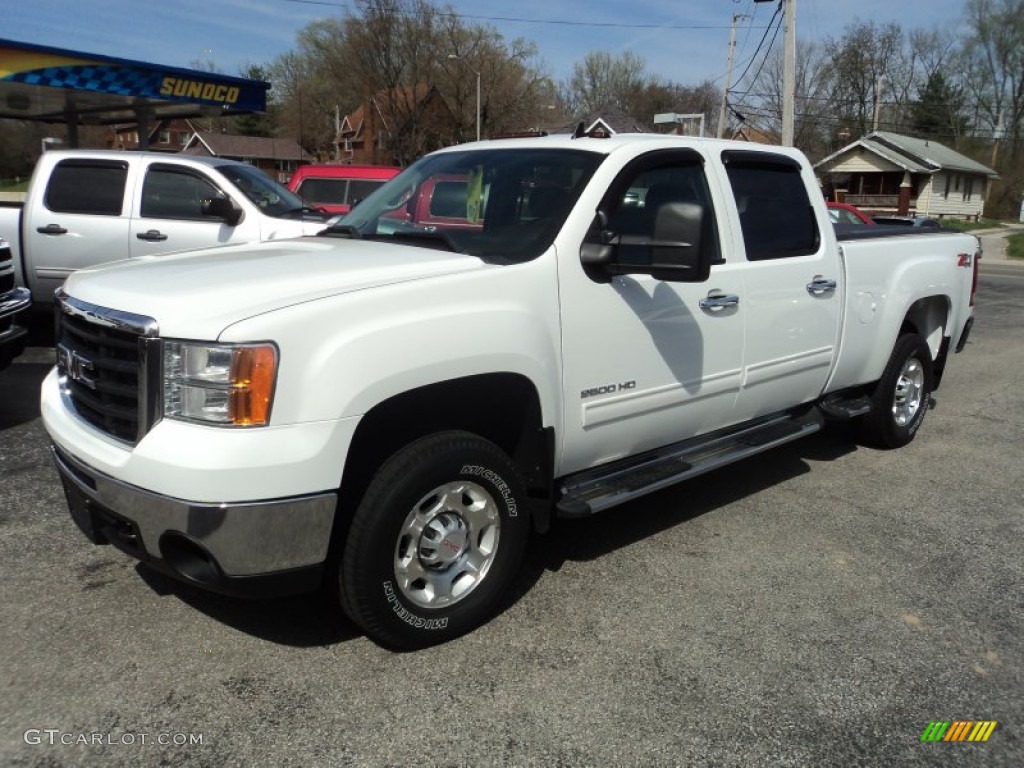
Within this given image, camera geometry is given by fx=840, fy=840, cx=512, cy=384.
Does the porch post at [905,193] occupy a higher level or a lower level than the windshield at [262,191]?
higher

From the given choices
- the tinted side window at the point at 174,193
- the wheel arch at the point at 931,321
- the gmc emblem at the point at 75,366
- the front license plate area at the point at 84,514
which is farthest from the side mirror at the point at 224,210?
the wheel arch at the point at 931,321

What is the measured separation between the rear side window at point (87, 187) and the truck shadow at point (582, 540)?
568cm

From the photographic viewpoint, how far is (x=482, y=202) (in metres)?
3.97

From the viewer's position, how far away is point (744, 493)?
504cm

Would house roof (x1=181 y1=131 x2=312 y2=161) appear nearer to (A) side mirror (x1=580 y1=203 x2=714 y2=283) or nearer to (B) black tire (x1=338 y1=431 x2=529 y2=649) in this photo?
(A) side mirror (x1=580 y1=203 x2=714 y2=283)

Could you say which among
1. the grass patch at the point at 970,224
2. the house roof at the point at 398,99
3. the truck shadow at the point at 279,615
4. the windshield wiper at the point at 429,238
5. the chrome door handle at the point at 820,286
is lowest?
the truck shadow at the point at 279,615

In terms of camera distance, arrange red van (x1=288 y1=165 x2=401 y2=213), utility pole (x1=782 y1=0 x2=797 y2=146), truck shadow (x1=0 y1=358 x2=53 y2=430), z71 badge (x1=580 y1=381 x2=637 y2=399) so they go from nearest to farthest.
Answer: z71 badge (x1=580 y1=381 x2=637 y2=399) < truck shadow (x1=0 y1=358 x2=53 y2=430) < red van (x1=288 y1=165 x2=401 y2=213) < utility pole (x1=782 y1=0 x2=797 y2=146)

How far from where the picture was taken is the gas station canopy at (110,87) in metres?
11.9

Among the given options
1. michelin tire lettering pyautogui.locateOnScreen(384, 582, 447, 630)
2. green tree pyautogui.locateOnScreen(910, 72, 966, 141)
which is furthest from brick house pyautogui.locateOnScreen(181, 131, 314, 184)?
michelin tire lettering pyautogui.locateOnScreen(384, 582, 447, 630)

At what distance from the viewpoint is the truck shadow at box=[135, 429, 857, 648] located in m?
3.38

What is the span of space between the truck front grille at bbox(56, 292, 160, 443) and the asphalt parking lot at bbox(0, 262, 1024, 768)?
893mm

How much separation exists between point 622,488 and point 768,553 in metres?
0.97

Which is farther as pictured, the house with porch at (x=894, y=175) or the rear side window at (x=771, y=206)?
the house with porch at (x=894, y=175)

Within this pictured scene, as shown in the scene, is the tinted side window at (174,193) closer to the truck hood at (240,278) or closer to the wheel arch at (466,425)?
the truck hood at (240,278)
